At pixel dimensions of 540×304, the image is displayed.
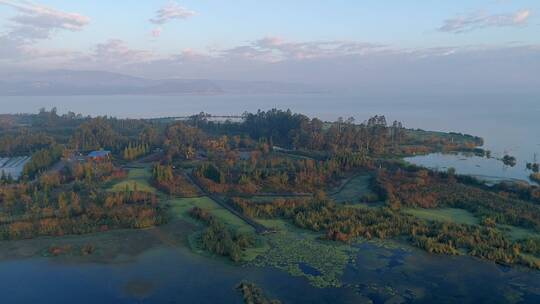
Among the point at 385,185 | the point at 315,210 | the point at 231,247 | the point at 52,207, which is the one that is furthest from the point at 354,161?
the point at 52,207

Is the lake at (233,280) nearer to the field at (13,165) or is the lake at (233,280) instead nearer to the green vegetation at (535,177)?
the field at (13,165)

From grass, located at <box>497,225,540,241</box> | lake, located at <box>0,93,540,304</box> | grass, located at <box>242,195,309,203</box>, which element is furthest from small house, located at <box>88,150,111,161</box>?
grass, located at <box>497,225,540,241</box>

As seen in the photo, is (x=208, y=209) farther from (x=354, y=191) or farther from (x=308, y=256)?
(x=354, y=191)

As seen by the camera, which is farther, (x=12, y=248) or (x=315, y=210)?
(x=315, y=210)

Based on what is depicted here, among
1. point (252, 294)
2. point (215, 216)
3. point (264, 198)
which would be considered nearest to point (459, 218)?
point (264, 198)

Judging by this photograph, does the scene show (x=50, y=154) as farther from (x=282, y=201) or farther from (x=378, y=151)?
(x=378, y=151)

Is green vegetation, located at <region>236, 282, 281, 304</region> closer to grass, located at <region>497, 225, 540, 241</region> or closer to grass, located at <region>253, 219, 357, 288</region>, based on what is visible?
grass, located at <region>253, 219, 357, 288</region>
